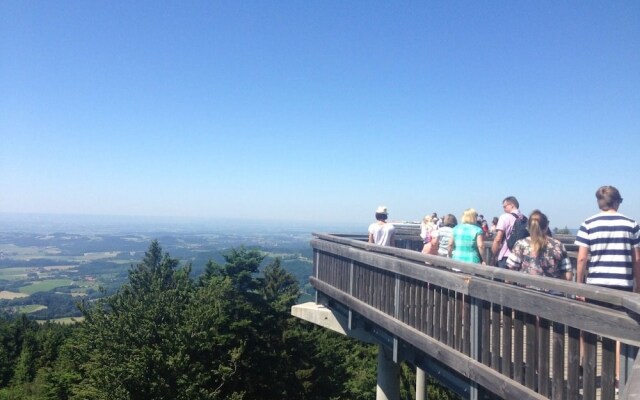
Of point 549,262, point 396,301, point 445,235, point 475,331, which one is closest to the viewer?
point 475,331

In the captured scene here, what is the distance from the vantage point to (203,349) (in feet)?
60.4

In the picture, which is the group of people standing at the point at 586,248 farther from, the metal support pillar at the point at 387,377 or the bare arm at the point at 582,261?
the metal support pillar at the point at 387,377

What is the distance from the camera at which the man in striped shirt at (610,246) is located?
4180 mm

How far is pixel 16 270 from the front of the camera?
158 m

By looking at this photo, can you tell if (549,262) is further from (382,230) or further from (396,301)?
(382,230)

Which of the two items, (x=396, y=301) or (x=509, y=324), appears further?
(x=396, y=301)

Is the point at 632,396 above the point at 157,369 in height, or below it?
above

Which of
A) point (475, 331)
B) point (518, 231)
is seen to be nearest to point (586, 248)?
point (475, 331)

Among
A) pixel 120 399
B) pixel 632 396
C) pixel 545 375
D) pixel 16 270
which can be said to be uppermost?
pixel 632 396

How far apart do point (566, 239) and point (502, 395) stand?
5.89 meters

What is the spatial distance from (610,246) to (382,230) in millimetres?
4212

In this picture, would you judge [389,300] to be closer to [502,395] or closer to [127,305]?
[502,395]

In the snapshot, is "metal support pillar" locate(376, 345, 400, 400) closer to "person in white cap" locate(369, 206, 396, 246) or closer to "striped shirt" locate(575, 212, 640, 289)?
"person in white cap" locate(369, 206, 396, 246)

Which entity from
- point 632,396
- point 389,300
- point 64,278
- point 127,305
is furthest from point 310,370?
point 64,278
